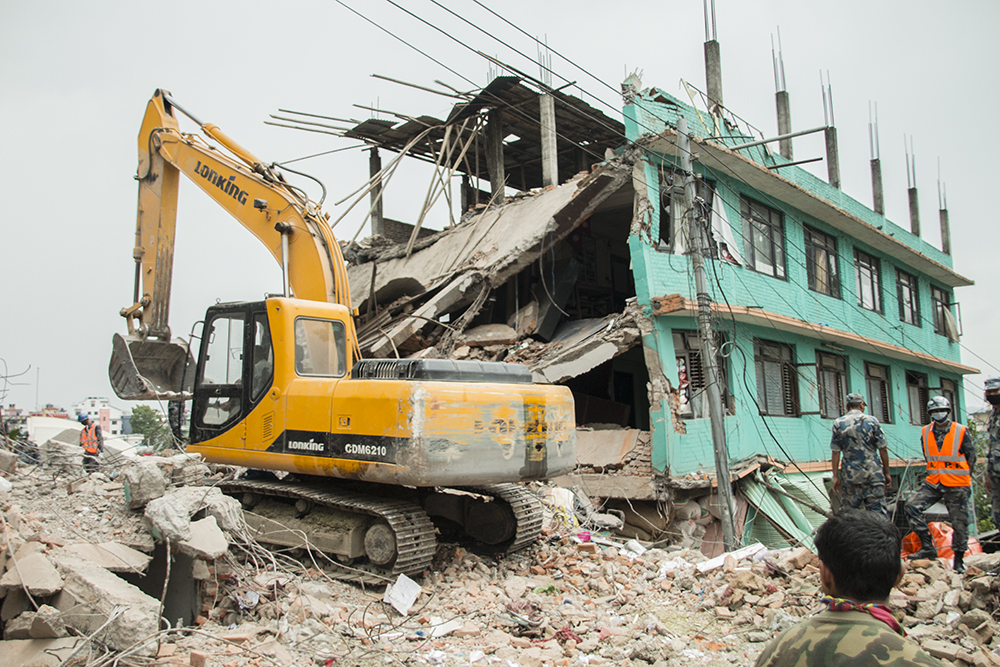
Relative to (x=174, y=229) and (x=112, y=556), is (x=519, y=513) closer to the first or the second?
(x=112, y=556)

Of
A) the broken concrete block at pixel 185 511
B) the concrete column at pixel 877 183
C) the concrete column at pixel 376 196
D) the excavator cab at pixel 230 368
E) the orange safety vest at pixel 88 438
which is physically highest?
the concrete column at pixel 877 183

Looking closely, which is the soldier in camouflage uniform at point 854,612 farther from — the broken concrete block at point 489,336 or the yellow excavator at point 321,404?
the broken concrete block at point 489,336

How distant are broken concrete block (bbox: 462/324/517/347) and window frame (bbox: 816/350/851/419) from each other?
7.21m

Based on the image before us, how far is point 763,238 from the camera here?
15.2 meters

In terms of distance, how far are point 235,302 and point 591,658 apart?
4906mm

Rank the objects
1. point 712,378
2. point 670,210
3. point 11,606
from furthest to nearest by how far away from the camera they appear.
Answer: point 670,210 < point 712,378 < point 11,606

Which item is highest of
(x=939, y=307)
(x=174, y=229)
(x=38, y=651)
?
(x=939, y=307)

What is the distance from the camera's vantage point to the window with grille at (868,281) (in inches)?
744

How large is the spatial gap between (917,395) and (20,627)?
23.0 m

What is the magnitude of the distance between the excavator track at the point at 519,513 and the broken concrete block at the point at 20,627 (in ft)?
15.0

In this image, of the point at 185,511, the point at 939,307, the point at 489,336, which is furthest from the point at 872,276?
the point at 185,511

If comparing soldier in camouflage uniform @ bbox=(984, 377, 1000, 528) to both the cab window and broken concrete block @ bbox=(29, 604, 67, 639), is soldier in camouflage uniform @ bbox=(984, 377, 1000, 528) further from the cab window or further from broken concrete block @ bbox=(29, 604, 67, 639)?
broken concrete block @ bbox=(29, 604, 67, 639)

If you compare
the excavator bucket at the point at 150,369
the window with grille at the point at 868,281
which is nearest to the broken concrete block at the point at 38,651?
the excavator bucket at the point at 150,369

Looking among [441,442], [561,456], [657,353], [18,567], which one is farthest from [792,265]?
[18,567]
